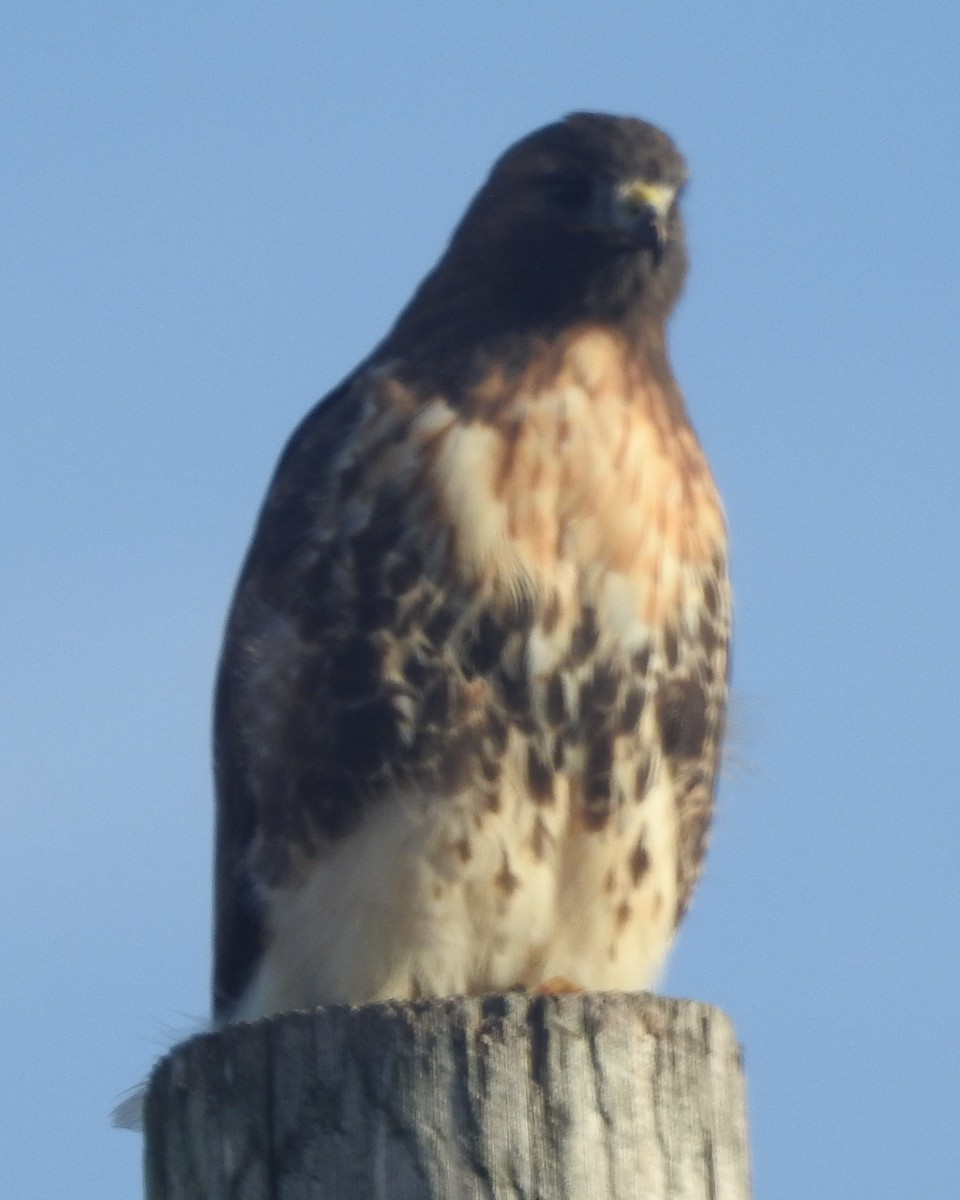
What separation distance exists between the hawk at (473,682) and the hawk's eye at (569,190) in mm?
223

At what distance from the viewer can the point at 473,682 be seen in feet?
13.9

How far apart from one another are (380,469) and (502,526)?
30 centimetres

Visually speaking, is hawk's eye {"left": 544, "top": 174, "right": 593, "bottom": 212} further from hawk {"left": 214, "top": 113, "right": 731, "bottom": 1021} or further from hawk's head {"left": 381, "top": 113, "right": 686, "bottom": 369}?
hawk {"left": 214, "top": 113, "right": 731, "bottom": 1021}

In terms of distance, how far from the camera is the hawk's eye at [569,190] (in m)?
5.04

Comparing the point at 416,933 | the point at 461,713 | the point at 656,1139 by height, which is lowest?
the point at 656,1139

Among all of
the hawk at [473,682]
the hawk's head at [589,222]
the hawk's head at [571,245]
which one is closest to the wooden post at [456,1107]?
the hawk at [473,682]

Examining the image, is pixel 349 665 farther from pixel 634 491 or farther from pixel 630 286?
pixel 630 286

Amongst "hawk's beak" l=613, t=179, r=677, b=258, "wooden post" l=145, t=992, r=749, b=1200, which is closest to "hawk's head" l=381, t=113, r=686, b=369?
"hawk's beak" l=613, t=179, r=677, b=258

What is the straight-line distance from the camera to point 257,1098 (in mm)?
2947

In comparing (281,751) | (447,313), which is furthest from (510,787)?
(447,313)

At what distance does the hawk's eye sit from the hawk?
0.22 m

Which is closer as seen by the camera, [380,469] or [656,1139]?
[656,1139]

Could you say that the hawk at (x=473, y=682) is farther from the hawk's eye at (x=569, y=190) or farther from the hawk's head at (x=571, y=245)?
the hawk's eye at (x=569, y=190)

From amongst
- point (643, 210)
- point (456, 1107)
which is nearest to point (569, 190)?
point (643, 210)
